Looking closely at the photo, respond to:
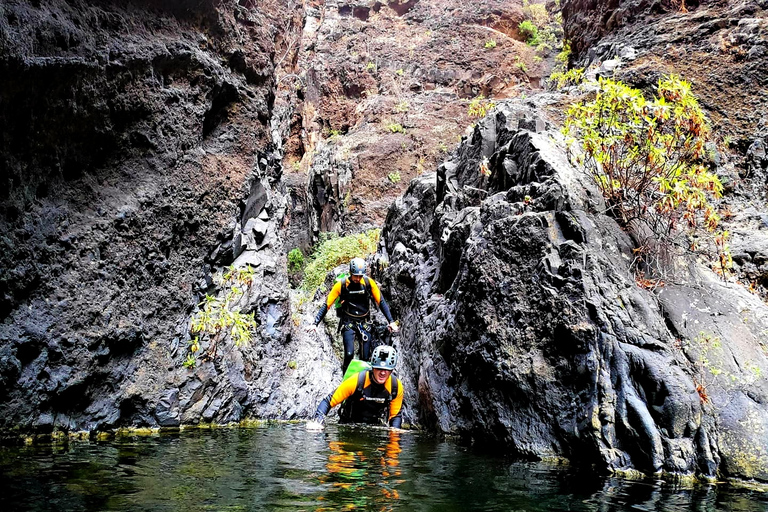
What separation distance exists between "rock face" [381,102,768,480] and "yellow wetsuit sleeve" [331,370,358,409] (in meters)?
1.36

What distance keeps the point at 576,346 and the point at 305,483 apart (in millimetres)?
3481

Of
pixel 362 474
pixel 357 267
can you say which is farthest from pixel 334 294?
pixel 362 474

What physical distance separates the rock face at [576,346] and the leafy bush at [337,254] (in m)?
9.96

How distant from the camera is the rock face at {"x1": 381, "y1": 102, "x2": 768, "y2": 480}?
4891mm

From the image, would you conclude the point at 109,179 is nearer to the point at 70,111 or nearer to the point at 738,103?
the point at 70,111

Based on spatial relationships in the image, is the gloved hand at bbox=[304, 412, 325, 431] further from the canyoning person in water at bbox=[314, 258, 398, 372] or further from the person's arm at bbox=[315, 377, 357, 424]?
the canyoning person in water at bbox=[314, 258, 398, 372]

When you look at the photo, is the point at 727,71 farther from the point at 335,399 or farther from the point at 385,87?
the point at 385,87

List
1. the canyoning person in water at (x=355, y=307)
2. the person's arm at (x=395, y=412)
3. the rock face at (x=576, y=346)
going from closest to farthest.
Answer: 1. the rock face at (x=576, y=346)
2. the person's arm at (x=395, y=412)
3. the canyoning person in water at (x=355, y=307)

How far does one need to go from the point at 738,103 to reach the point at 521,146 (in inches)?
177

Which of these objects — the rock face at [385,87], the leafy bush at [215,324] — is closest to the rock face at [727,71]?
the leafy bush at [215,324]

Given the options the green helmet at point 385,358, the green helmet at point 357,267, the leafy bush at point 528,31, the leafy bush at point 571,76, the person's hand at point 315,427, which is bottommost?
the person's hand at point 315,427

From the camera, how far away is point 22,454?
470cm

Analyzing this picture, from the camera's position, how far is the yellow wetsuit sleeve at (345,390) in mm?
7523

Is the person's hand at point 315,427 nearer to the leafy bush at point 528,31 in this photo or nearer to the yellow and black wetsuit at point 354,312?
the yellow and black wetsuit at point 354,312
